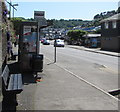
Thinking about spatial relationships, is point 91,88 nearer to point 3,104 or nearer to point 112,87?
point 112,87

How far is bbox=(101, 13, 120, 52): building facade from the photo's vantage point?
128 feet

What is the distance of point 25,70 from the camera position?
1156cm

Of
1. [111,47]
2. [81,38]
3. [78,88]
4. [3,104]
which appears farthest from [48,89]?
[81,38]

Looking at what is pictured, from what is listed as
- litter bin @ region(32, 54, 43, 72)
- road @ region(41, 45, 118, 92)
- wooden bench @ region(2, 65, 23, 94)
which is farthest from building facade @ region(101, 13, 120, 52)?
wooden bench @ region(2, 65, 23, 94)

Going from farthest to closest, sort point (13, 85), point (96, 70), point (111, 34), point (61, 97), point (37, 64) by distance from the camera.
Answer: point (111, 34)
point (96, 70)
point (37, 64)
point (61, 97)
point (13, 85)

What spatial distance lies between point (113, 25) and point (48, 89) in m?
34.6

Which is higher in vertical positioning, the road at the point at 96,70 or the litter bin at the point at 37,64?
the litter bin at the point at 37,64

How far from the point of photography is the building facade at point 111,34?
128 ft

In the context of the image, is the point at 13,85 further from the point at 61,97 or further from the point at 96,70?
the point at 96,70

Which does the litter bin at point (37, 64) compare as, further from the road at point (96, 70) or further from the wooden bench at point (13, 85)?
the road at point (96, 70)

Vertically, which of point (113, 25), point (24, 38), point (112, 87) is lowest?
point (112, 87)

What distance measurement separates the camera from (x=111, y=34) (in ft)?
135

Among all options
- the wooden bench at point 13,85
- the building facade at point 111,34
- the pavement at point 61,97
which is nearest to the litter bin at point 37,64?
the pavement at point 61,97

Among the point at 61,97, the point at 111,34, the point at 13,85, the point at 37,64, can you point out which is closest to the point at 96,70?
the point at 37,64
